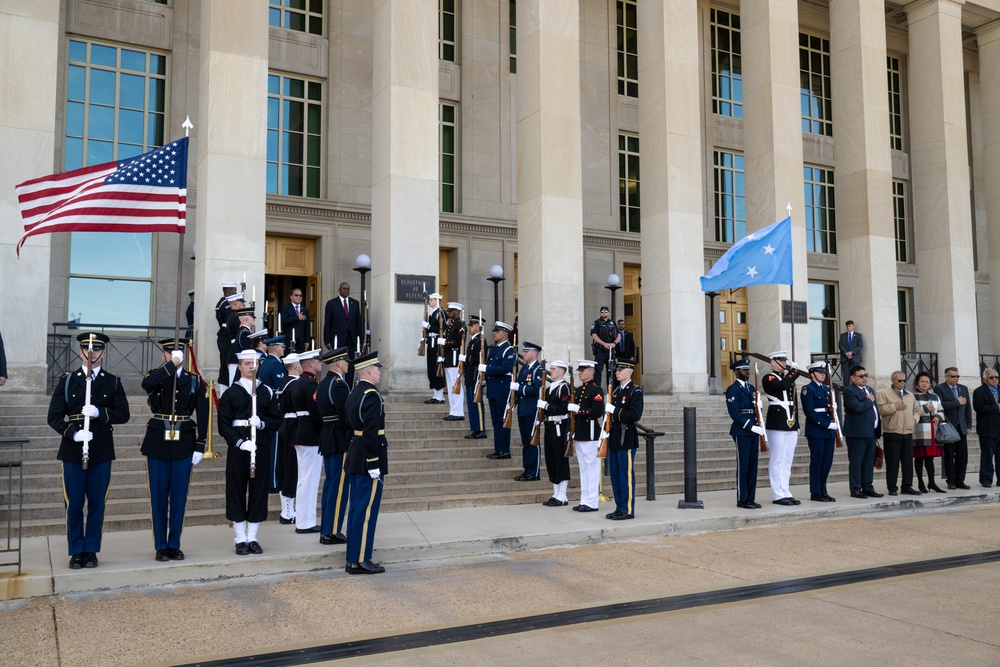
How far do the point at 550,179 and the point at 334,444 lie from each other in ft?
31.6

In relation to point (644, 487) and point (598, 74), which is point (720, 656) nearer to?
point (644, 487)

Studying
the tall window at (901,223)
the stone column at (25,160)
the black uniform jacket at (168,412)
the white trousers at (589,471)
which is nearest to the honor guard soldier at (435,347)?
the white trousers at (589,471)

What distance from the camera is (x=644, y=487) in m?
13.0

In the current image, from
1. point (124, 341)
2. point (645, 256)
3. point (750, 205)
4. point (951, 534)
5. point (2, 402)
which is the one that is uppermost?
point (750, 205)

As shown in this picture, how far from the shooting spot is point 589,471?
1109 centimetres

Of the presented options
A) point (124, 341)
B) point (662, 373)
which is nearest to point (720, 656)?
point (662, 373)

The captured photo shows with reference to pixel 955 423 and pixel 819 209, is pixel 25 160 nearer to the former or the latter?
pixel 955 423

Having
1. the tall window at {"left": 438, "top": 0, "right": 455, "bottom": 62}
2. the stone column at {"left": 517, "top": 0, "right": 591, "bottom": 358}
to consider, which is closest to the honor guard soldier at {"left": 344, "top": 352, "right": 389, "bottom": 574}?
the stone column at {"left": 517, "top": 0, "right": 591, "bottom": 358}

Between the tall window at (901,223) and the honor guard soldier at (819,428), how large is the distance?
1951 centimetres

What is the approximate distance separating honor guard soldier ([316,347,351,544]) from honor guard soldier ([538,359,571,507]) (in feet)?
11.3

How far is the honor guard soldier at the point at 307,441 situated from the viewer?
9.40m

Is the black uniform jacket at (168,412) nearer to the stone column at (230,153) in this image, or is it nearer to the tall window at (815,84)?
the stone column at (230,153)

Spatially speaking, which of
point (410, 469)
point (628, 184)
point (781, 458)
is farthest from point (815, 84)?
point (410, 469)

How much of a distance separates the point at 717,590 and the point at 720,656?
6.18 feet
